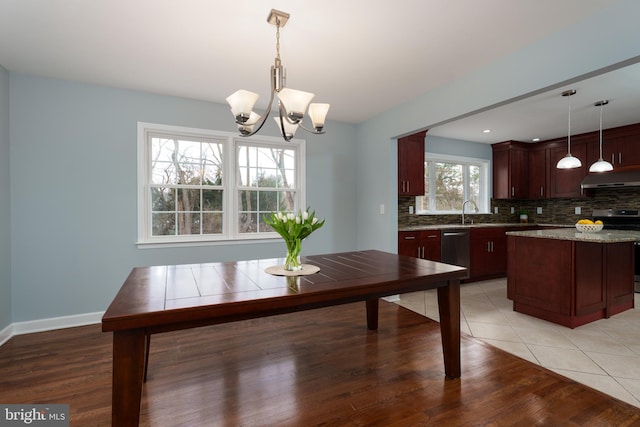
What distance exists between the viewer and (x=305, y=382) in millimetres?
2039

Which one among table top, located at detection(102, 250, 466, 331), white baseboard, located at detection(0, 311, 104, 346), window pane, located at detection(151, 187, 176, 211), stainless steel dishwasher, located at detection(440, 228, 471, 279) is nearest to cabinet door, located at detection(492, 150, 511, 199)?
stainless steel dishwasher, located at detection(440, 228, 471, 279)

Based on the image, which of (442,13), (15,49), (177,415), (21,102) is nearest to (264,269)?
(177,415)

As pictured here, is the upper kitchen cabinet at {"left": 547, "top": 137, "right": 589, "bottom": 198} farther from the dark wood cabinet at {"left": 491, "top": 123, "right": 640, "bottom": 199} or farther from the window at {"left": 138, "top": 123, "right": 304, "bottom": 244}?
the window at {"left": 138, "top": 123, "right": 304, "bottom": 244}

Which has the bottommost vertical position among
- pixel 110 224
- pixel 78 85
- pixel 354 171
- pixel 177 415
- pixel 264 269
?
pixel 177 415

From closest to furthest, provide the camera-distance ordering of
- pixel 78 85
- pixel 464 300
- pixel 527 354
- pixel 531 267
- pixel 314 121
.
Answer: pixel 314 121, pixel 527 354, pixel 78 85, pixel 531 267, pixel 464 300

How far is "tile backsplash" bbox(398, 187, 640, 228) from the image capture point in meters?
4.73

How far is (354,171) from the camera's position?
14.9 ft

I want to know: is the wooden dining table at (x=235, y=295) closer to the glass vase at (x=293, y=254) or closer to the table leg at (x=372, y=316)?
the glass vase at (x=293, y=254)

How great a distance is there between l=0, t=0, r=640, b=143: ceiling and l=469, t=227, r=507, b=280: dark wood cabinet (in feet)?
6.77

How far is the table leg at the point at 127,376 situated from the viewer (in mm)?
1252

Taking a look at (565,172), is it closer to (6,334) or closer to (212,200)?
(212,200)

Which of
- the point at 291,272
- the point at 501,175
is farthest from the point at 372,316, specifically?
the point at 501,175

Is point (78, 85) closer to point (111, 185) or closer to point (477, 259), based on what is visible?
point (111, 185)

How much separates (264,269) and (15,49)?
268 cm
